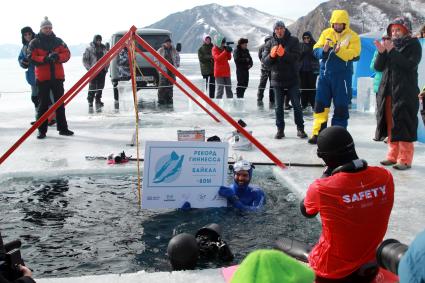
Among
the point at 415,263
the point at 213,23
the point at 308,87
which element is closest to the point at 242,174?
the point at 415,263

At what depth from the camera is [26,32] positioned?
9.52 meters

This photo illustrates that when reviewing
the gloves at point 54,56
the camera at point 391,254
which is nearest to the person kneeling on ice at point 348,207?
the camera at point 391,254

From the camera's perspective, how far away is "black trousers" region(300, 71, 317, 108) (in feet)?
38.4

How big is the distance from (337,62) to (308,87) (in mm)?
4540

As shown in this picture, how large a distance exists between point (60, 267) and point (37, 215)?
53.6 inches

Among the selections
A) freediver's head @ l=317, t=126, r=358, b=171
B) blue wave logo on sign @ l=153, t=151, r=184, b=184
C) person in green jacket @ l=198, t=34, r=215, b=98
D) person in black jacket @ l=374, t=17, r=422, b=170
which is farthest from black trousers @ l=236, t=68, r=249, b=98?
freediver's head @ l=317, t=126, r=358, b=171

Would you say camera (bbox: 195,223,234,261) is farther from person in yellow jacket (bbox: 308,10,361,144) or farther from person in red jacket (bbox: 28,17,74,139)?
person in red jacket (bbox: 28,17,74,139)

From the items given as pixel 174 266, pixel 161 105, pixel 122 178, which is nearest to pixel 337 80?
pixel 122 178

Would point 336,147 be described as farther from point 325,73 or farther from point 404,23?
point 325,73

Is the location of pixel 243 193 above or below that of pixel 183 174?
below

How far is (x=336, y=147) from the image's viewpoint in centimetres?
294

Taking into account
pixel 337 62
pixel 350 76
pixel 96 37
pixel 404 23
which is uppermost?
pixel 96 37

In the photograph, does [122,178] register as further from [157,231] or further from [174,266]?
[174,266]

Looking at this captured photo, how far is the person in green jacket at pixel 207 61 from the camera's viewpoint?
1334 cm
